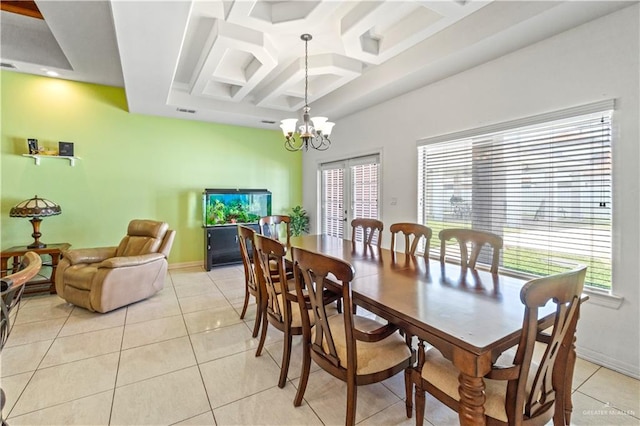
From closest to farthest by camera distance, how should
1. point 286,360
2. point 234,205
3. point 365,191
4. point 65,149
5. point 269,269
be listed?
1. point 286,360
2. point 269,269
3. point 65,149
4. point 365,191
5. point 234,205

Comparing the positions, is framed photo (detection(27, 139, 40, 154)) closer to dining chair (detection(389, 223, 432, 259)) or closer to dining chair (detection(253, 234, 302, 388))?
dining chair (detection(253, 234, 302, 388))

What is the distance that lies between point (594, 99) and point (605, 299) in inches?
60.7

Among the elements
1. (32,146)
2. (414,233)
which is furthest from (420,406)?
(32,146)

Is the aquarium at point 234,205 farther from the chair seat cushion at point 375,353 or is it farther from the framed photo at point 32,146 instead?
the chair seat cushion at point 375,353

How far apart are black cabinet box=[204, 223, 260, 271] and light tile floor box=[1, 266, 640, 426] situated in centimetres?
196

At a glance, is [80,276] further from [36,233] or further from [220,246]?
[220,246]

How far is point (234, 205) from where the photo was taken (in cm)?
546

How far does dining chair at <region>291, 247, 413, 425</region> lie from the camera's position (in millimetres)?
1456

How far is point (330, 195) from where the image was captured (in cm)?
562

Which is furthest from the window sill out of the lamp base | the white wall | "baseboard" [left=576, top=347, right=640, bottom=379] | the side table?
the lamp base

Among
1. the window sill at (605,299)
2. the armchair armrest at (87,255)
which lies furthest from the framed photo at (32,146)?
the window sill at (605,299)

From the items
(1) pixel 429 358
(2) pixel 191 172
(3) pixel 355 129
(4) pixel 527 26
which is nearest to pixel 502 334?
(1) pixel 429 358

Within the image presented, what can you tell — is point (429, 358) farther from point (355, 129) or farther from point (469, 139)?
point (355, 129)

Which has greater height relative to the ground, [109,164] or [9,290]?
[109,164]
